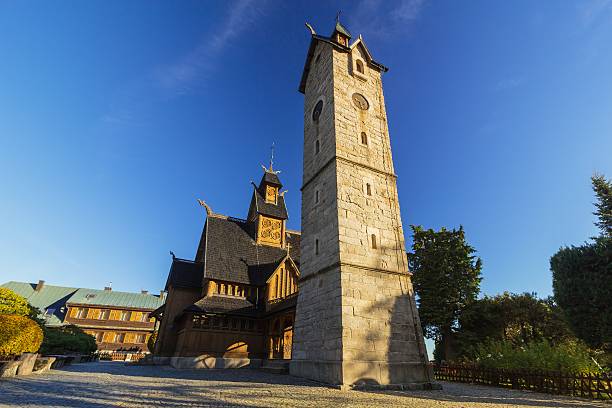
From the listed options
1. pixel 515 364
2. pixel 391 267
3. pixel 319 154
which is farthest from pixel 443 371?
pixel 319 154

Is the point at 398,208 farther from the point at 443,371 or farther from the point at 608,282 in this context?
the point at 608,282

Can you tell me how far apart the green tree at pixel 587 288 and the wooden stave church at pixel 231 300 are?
15.2 metres

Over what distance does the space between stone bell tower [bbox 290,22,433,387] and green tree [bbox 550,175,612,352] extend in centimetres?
922

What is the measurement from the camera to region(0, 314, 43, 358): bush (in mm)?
12242

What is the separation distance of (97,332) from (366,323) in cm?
4751

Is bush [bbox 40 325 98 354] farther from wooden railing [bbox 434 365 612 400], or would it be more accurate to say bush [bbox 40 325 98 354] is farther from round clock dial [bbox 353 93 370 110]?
wooden railing [bbox 434 365 612 400]

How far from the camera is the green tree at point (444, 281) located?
23156mm

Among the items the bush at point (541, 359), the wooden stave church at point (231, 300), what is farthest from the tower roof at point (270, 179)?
the bush at point (541, 359)

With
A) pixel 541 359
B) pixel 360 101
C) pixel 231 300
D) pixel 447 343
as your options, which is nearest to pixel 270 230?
pixel 231 300

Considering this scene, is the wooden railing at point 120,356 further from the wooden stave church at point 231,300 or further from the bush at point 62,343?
the wooden stave church at point 231,300

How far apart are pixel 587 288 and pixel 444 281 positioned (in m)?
9.04

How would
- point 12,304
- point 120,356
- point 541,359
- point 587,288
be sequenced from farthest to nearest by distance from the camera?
point 120,356, point 12,304, point 587,288, point 541,359

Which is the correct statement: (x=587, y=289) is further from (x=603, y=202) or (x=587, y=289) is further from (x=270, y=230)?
(x=270, y=230)

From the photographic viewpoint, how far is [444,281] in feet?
77.7
